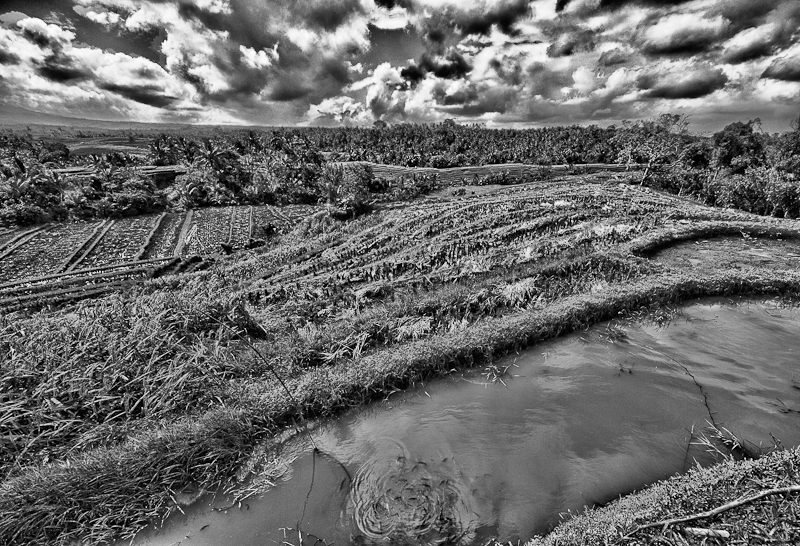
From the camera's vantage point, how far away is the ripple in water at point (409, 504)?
390 cm

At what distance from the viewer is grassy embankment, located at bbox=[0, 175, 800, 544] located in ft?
14.8

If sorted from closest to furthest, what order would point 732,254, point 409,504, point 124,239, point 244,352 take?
point 409,504 < point 244,352 < point 732,254 < point 124,239

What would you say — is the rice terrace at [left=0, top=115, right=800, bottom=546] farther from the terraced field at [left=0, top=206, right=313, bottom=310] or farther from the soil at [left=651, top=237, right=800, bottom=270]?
the terraced field at [left=0, top=206, right=313, bottom=310]

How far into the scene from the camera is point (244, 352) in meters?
7.09

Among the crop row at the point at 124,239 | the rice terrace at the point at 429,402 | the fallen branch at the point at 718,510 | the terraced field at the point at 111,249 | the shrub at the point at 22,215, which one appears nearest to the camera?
the fallen branch at the point at 718,510

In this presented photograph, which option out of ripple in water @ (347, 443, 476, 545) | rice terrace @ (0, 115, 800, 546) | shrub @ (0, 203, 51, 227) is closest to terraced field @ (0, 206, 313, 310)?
rice terrace @ (0, 115, 800, 546)

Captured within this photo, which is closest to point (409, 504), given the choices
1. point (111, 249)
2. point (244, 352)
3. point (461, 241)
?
point (244, 352)

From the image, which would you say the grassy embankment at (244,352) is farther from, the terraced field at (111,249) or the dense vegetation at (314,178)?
the dense vegetation at (314,178)

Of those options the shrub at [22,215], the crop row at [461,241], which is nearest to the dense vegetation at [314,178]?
the shrub at [22,215]

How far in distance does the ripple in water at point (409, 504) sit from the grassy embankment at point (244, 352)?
1.57 metres

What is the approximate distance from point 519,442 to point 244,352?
533 cm

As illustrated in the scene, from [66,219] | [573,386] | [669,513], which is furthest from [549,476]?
[66,219]

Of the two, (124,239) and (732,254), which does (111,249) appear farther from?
(732,254)

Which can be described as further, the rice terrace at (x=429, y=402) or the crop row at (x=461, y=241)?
the crop row at (x=461, y=241)
